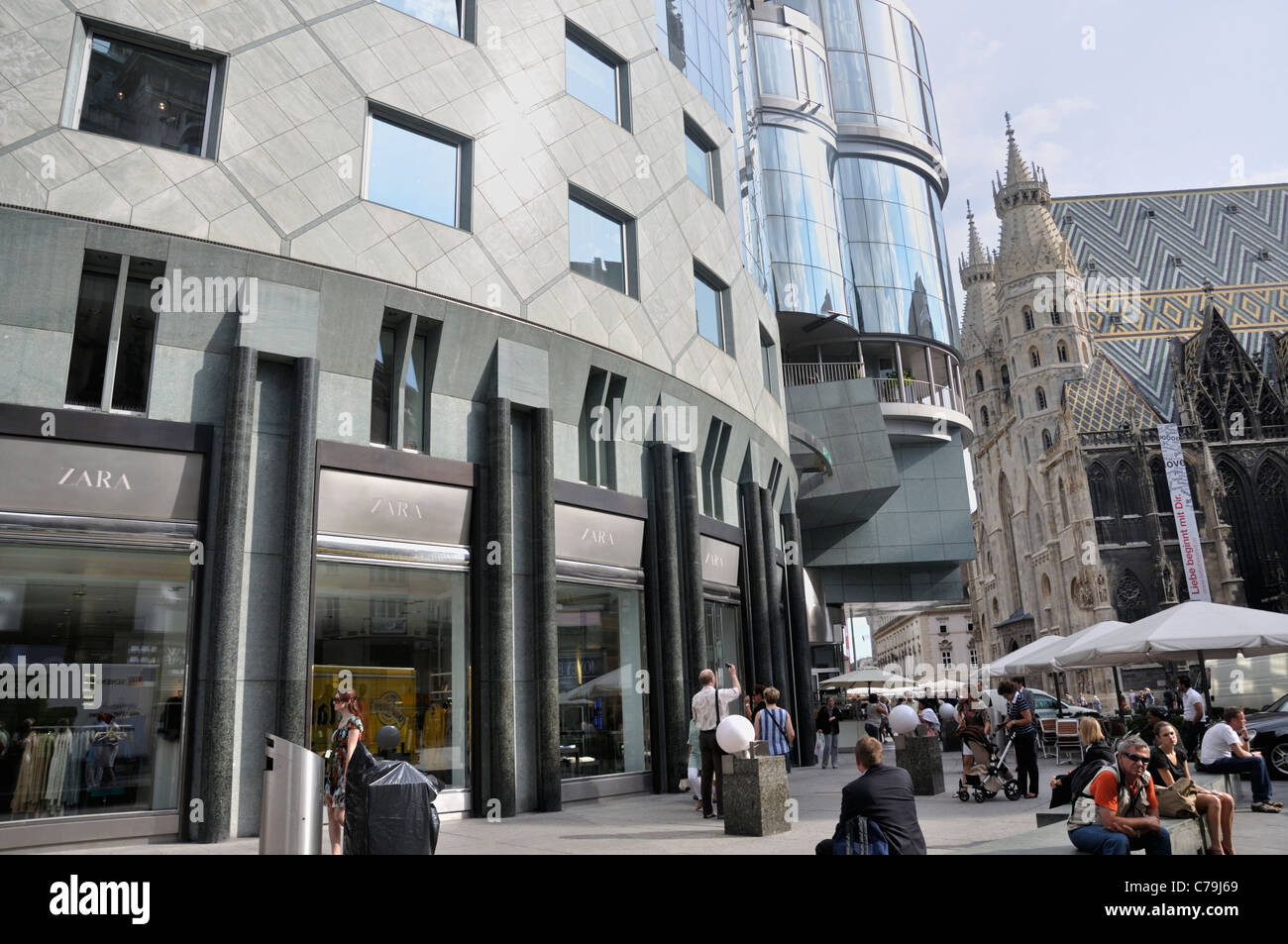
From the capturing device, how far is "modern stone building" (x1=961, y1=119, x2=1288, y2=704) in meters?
79.4

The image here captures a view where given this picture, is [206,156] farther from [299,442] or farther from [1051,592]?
[1051,592]

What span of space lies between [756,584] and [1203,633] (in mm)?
9238

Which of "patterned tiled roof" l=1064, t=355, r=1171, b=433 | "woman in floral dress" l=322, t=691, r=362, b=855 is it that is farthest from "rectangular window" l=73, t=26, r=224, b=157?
"patterned tiled roof" l=1064, t=355, r=1171, b=433

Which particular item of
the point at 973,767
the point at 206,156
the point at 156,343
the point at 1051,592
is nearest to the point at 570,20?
the point at 206,156

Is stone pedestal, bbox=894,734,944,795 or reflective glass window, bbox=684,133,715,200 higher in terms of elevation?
reflective glass window, bbox=684,133,715,200

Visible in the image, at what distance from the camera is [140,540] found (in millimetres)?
11773

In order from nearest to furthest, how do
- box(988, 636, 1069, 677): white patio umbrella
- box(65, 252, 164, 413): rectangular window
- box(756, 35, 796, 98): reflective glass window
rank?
1. box(65, 252, 164, 413): rectangular window
2. box(988, 636, 1069, 677): white patio umbrella
3. box(756, 35, 796, 98): reflective glass window

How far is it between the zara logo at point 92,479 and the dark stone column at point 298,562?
1.99m

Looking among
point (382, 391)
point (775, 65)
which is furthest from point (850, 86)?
point (382, 391)

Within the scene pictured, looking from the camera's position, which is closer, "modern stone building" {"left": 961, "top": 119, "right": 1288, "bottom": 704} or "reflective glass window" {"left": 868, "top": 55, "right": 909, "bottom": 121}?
"reflective glass window" {"left": 868, "top": 55, "right": 909, "bottom": 121}

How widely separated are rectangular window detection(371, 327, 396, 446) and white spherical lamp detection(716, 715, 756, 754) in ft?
22.2

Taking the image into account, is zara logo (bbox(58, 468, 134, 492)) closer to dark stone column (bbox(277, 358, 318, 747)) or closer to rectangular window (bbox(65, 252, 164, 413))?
rectangular window (bbox(65, 252, 164, 413))

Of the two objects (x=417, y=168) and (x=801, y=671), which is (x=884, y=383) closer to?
(x=801, y=671)

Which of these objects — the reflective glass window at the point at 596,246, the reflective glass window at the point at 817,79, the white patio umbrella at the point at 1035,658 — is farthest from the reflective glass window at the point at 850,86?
the reflective glass window at the point at 596,246
